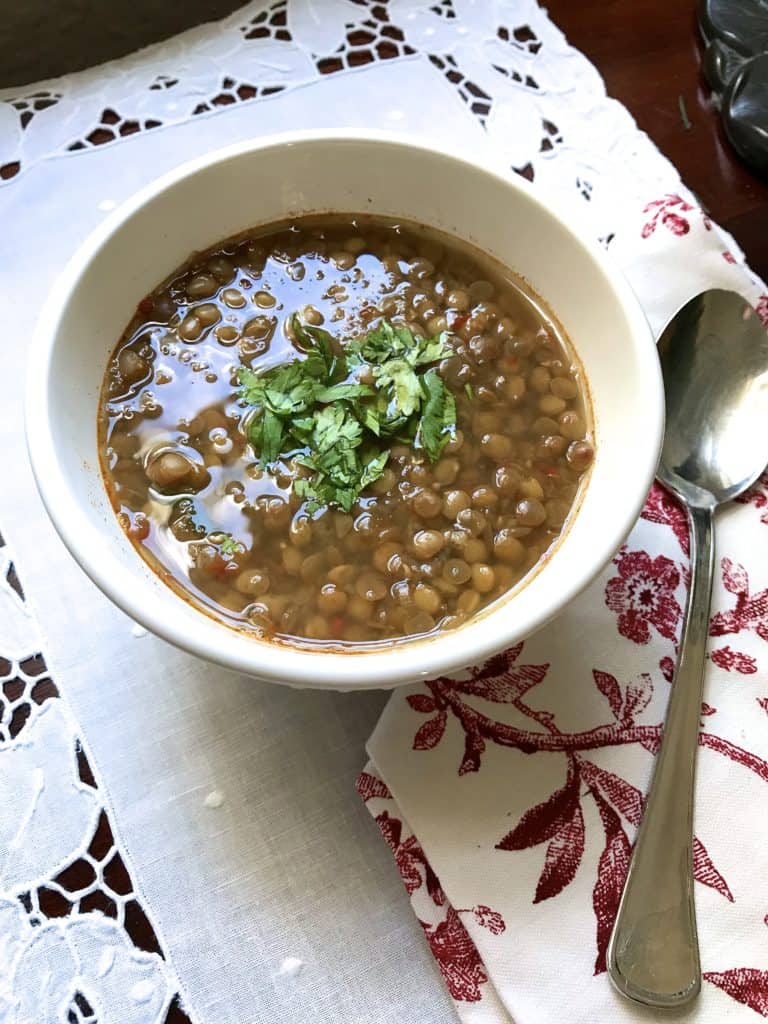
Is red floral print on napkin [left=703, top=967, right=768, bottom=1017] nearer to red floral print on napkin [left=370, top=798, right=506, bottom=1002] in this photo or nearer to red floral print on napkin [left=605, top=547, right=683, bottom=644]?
red floral print on napkin [left=370, top=798, right=506, bottom=1002]

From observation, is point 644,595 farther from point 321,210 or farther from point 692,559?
point 321,210

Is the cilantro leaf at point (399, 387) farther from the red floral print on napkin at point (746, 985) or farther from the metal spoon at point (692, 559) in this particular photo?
the red floral print on napkin at point (746, 985)

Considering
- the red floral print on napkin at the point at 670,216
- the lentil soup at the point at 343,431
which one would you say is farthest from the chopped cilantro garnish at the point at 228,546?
the red floral print on napkin at the point at 670,216

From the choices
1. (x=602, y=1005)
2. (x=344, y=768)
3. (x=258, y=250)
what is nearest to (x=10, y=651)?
(x=344, y=768)

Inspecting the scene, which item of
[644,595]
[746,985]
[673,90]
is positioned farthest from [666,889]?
[673,90]

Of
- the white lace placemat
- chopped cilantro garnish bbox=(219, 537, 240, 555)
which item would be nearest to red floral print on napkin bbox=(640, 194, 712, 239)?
the white lace placemat

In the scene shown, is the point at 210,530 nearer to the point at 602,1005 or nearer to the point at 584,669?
the point at 584,669
